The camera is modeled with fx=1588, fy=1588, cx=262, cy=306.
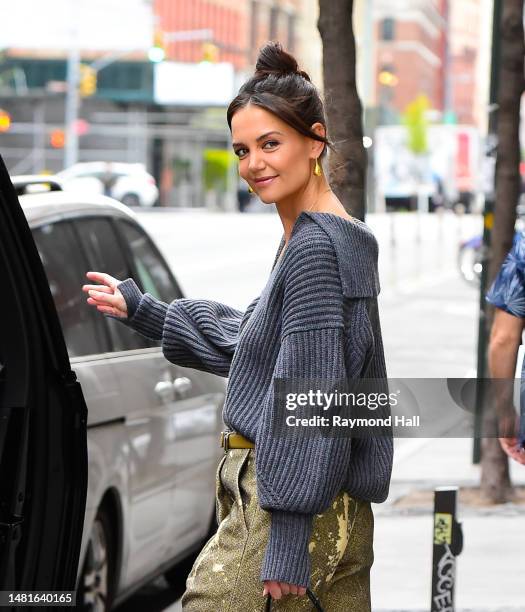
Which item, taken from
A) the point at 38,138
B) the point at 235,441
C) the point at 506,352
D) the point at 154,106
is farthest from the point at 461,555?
the point at 154,106

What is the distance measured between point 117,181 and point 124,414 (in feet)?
179

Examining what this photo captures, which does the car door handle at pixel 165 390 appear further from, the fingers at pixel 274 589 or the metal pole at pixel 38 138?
the metal pole at pixel 38 138

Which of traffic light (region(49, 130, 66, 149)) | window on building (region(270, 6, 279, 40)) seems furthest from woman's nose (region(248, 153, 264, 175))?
window on building (region(270, 6, 279, 40))

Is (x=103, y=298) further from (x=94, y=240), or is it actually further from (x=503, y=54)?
(x=503, y=54)

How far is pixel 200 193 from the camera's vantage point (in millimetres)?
78250

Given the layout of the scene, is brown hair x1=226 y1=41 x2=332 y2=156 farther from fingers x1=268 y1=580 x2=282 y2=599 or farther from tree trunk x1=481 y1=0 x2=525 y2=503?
tree trunk x1=481 y1=0 x2=525 y2=503

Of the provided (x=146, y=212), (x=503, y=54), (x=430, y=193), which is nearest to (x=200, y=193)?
(x=430, y=193)

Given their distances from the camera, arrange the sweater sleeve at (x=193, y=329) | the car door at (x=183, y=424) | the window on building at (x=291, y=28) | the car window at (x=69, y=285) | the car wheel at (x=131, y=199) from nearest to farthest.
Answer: the sweater sleeve at (x=193, y=329), the car window at (x=69, y=285), the car door at (x=183, y=424), the car wheel at (x=131, y=199), the window on building at (x=291, y=28)

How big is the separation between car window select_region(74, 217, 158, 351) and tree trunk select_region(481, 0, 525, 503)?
127 inches

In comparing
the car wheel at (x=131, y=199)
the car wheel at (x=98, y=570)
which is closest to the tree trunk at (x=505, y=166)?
the car wheel at (x=98, y=570)

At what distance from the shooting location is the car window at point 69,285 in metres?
5.56

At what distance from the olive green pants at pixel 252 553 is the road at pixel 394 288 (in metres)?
2.79

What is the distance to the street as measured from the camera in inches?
275

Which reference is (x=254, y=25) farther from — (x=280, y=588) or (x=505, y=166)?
(x=280, y=588)
